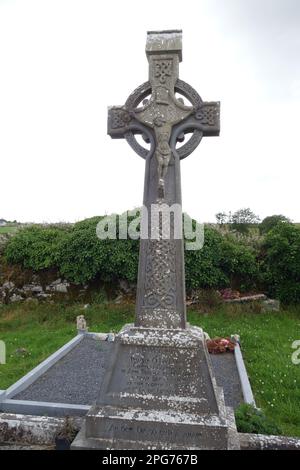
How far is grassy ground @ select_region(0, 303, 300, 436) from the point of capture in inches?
221

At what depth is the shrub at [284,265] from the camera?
34.6 feet

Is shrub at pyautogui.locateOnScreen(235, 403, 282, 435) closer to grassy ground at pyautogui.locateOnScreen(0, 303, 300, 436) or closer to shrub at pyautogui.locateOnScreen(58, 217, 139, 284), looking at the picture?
grassy ground at pyautogui.locateOnScreen(0, 303, 300, 436)

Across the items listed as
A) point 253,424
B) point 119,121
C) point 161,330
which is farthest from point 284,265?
point 119,121

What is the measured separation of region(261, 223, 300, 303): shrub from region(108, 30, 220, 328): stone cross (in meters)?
7.78

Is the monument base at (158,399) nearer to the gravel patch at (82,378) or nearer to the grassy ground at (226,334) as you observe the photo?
the gravel patch at (82,378)

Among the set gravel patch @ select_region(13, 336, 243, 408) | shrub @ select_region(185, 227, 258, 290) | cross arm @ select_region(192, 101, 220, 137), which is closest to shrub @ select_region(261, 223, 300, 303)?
shrub @ select_region(185, 227, 258, 290)

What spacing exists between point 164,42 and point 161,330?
3054 mm

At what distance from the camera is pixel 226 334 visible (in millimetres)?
9109

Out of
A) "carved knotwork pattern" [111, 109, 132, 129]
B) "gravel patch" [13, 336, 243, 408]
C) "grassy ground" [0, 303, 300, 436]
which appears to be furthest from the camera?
"gravel patch" [13, 336, 243, 408]

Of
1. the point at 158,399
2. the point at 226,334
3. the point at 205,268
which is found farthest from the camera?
the point at 205,268

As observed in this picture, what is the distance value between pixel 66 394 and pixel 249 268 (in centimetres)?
730

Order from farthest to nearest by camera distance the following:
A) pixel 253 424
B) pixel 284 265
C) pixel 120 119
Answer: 1. pixel 284 265
2. pixel 120 119
3. pixel 253 424

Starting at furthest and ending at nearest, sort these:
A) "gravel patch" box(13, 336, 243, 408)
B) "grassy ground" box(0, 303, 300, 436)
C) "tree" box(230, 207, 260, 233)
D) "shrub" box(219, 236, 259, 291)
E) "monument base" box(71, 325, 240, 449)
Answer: "tree" box(230, 207, 260, 233), "shrub" box(219, 236, 259, 291), "gravel patch" box(13, 336, 243, 408), "grassy ground" box(0, 303, 300, 436), "monument base" box(71, 325, 240, 449)

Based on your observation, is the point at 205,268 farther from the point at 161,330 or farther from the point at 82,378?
the point at 161,330
